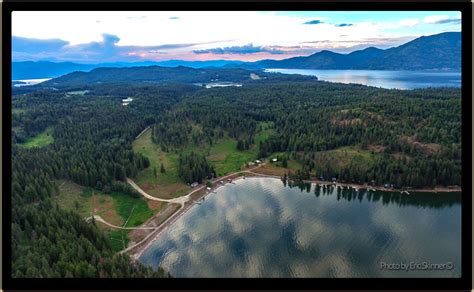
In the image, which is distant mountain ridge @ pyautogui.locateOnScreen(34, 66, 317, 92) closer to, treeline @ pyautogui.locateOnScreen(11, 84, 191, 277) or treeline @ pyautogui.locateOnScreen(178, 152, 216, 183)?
treeline @ pyautogui.locateOnScreen(11, 84, 191, 277)

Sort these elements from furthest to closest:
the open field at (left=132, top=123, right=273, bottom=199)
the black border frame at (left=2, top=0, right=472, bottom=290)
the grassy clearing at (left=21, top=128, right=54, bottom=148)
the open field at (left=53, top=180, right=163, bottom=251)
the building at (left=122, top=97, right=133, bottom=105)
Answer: the building at (left=122, top=97, right=133, bottom=105) < the grassy clearing at (left=21, top=128, right=54, bottom=148) < the open field at (left=132, top=123, right=273, bottom=199) < the open field at (left=53, top=180, right=163, bottom=251) < the black border frame at (left=2, top=0, right=472, bottom=290)

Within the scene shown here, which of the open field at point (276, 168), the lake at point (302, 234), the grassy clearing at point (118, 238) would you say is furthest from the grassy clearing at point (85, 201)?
the open field at point (276, 168)

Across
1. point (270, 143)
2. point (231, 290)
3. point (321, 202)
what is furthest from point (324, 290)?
point (270, 143)

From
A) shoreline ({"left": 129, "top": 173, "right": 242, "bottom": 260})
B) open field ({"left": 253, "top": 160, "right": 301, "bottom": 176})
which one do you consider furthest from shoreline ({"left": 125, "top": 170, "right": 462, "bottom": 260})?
open field ({"left": 253, "top": 160, "right": 301, "bottom": 176})

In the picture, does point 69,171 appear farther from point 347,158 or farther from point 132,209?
point 347,158

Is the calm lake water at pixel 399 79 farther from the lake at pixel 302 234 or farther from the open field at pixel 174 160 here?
the lake at pixel 302 234

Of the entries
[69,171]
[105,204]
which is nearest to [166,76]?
[69,171]
